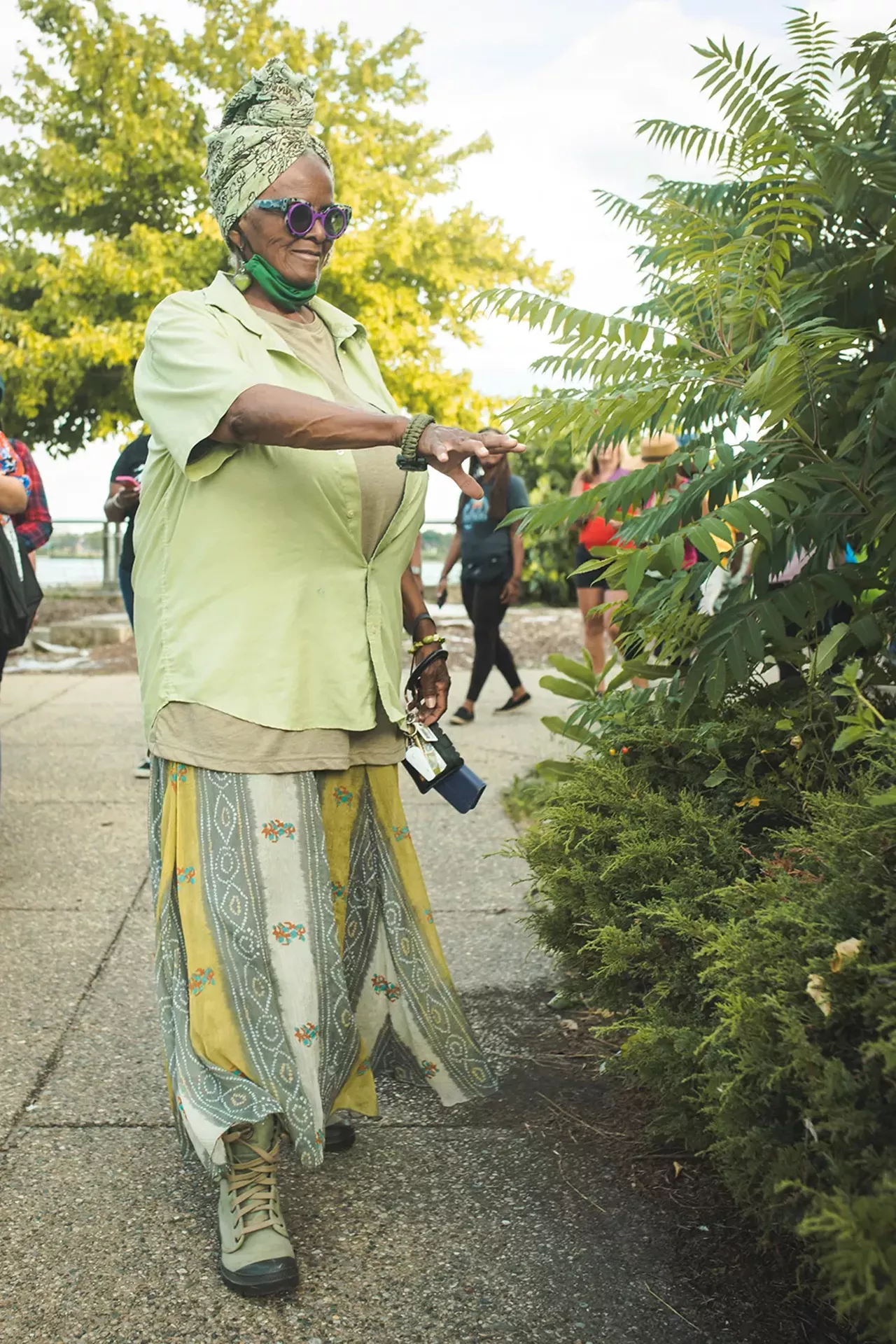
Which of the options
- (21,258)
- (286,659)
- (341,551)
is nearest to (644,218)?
(341,551)

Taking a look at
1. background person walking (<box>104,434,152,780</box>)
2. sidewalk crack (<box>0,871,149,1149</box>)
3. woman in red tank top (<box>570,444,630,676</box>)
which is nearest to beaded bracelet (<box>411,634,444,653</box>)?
sidewalk crack (<box>0,871,149,1149</box>)

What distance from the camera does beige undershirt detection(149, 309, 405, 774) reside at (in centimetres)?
270

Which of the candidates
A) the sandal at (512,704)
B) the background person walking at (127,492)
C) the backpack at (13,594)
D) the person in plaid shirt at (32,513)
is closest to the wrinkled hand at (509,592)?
the sandal at (512,704)

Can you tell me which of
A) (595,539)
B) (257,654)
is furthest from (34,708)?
(257,654)

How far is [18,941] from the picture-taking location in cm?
469

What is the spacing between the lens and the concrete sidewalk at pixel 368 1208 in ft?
8.09

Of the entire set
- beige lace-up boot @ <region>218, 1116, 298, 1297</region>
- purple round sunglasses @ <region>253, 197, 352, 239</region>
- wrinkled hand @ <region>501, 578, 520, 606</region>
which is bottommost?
wrinkled hand @ <region>501, 578, 520, 606</region>

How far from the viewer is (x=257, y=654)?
8.87ft

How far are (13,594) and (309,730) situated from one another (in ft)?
9.87

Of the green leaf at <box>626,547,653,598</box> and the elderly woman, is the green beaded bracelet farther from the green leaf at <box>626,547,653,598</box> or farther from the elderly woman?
the green leaf at <box>626,547,653,598</box>

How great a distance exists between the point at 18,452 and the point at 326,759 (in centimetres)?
368

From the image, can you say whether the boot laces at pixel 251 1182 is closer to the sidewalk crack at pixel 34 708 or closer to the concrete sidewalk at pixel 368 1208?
the concrete sidewalk at pixel 368 1208

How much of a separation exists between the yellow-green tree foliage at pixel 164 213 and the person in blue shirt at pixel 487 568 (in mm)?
12833

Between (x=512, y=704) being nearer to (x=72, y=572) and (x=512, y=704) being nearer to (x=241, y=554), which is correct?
(x=241, y=554)
